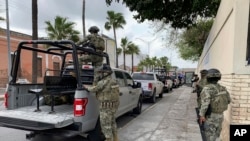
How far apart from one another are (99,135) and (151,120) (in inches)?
156

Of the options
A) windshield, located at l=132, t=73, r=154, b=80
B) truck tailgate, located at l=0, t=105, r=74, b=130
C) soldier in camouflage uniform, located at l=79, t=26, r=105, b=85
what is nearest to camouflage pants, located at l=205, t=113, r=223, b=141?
truck tailgate, located at l=0, t=105, r=74, b=130

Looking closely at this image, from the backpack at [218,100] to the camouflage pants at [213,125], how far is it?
11 cm

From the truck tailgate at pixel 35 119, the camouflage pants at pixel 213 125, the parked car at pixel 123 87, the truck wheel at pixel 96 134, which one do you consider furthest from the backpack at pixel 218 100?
the parked car at pixel 123 87

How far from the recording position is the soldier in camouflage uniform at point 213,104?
4863 mm

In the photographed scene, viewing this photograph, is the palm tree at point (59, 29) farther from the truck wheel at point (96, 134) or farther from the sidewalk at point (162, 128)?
the truck wheel at point (96, 134)

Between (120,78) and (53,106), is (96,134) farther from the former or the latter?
(120,78)

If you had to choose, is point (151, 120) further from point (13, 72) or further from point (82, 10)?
point (82, 10)

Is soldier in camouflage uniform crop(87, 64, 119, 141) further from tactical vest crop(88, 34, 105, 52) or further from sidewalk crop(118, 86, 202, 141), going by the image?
tactical vest crop(88, 34, 105, 52)

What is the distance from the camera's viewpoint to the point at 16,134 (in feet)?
25.2

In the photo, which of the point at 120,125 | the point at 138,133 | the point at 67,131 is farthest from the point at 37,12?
the point at 67,131

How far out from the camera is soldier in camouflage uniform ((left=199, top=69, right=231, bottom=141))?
4.86 metres

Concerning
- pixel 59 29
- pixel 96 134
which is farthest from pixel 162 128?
pixel 59 29

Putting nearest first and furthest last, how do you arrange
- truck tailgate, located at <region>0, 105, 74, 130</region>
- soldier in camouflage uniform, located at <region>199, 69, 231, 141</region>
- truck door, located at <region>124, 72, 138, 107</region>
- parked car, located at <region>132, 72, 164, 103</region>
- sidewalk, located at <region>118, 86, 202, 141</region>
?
soldier in camouflage uniform, located at <region>199, 69, 231, 141</region> → truck tailgate, located at <region>0, 105, 74, 130</region> → sidewalk, located at <region>118, 86, 202, 141</region> → truck door, located at <region>124, 72, 138, 107</region> → parked car, located at <region>132, 72, 164, 103</region>

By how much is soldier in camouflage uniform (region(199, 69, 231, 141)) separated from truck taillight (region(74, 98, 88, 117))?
7.24 ft
